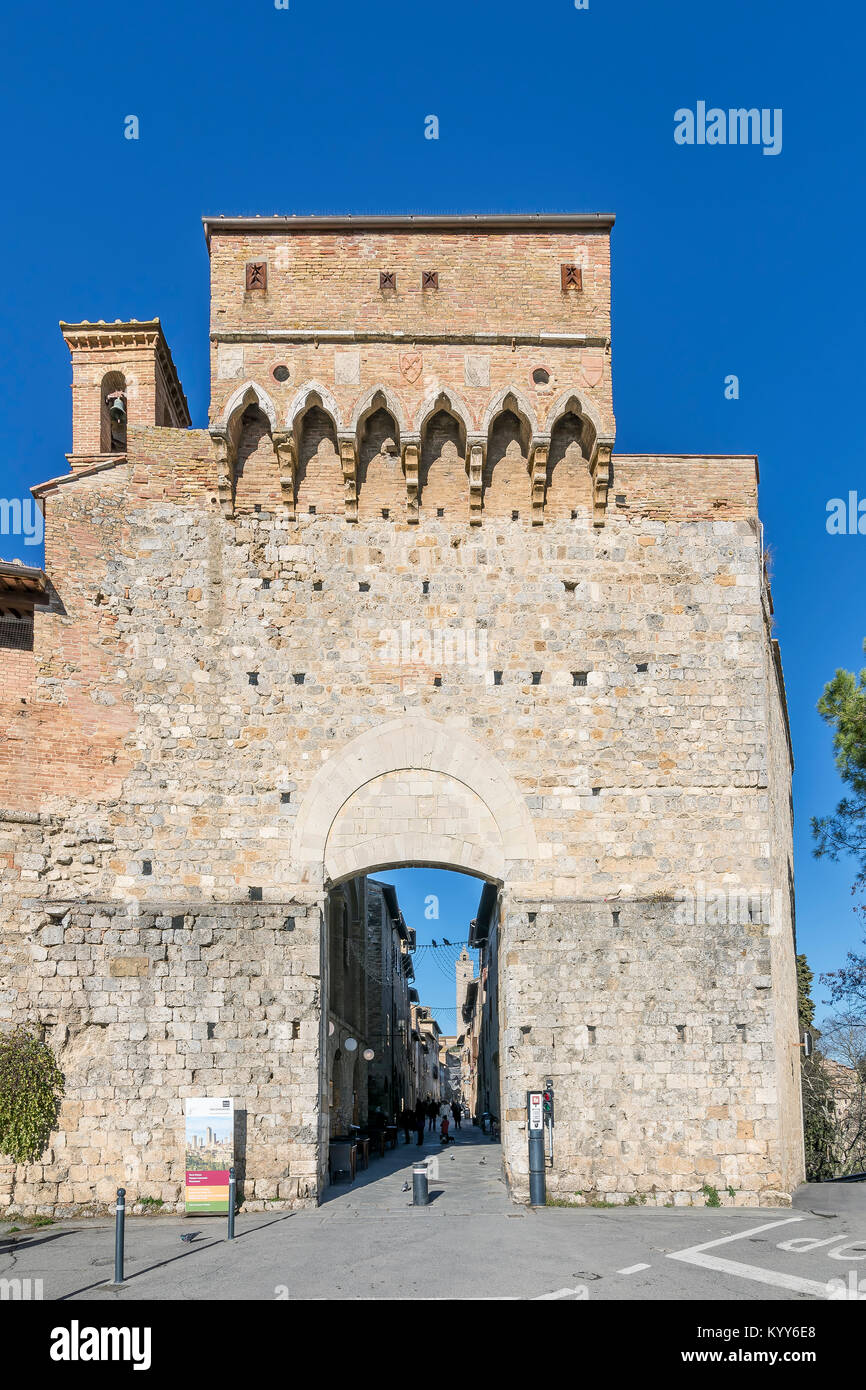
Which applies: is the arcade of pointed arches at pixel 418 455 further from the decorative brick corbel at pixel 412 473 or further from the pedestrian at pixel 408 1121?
the pedestrian at pixel 408 1121

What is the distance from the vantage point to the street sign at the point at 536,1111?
1473 cm

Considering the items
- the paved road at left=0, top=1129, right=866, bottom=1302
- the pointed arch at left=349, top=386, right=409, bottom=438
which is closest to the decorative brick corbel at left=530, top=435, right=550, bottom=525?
the pointed arch at left=349, top=386, right=409, bottom=438

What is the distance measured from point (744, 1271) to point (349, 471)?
1170cm

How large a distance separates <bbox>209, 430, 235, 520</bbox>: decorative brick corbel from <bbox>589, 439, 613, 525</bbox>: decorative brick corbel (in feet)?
18.2

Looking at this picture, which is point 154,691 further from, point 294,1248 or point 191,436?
point 294,1248

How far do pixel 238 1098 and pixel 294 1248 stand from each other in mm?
3298

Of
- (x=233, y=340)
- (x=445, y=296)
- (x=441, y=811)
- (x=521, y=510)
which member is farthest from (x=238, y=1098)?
(x=445, y=296)

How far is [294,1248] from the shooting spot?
1176cm

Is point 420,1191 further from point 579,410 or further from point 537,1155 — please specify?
point 579,410

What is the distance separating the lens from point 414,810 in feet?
52.6

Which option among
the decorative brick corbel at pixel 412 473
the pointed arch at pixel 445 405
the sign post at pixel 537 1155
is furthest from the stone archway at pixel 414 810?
the pointed arch at pixel 445 405

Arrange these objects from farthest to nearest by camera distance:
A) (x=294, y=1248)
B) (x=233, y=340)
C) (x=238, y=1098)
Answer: (x=233, y=340) → (x=238, y=1098) → (x=294, y=1248)

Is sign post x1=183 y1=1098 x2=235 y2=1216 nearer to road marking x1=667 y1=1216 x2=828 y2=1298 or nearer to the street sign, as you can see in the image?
the street sign

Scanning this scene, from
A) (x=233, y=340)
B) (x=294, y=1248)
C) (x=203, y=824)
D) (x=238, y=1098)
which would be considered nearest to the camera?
(x=294, y=1248)
